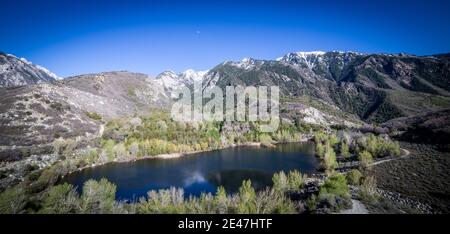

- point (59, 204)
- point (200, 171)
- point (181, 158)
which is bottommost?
point (200, 171)

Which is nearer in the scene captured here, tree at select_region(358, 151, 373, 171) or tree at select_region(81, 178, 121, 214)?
tree at select_region(81, 178, 121, 214)

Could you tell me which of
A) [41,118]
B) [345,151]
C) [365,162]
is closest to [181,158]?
[345,151]

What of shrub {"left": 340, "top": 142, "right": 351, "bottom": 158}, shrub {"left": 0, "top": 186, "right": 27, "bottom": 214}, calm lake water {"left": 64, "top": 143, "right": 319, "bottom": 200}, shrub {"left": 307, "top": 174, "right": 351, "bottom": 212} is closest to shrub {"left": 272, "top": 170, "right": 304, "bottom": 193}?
calm lake water {"left": 64, "top": 143, "right": 319, "bottom": 200}

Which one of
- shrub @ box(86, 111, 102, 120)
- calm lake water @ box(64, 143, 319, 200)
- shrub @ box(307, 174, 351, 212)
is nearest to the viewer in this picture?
shrub @ box(307, 174, 351, 212)

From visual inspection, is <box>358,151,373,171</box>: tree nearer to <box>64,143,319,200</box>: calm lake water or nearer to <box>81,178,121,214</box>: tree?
<box>64,143,319,200</box>: calm lake water

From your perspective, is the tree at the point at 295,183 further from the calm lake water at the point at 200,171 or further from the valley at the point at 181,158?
the calm lake water at the point at 200,171

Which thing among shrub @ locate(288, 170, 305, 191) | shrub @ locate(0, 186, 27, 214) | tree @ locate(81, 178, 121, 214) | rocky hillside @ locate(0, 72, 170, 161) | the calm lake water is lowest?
the calm lake water

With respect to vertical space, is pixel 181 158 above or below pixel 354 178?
below

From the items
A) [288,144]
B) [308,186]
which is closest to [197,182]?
[308,186]

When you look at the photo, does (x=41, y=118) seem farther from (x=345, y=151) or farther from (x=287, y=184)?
(x=345, y=151)
